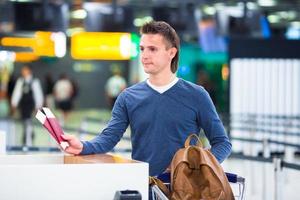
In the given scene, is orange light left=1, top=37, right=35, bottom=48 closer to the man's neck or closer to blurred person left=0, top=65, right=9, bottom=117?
blurred person left=0, top=65, right=9, bottom=117

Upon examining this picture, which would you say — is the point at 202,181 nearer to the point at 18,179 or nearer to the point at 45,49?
the point at 18,179

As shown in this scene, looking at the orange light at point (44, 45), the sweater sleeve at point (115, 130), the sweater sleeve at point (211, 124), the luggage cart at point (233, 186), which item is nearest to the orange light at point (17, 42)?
the orange light at point (44, 45)

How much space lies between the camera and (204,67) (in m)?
37.2

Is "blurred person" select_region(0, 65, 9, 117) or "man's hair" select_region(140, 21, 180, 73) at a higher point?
"man's hair" select_region(140, 21, 180, 73)

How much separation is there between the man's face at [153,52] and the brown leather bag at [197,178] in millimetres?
744

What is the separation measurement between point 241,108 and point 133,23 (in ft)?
10.7

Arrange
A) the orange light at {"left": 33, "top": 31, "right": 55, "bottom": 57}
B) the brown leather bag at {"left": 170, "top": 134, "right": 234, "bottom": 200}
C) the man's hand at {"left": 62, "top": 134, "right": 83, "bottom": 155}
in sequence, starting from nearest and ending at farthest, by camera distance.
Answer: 1. the brown leather bag at {"left": 170, "top": 134, "right": 234, "bottom": 200}
2. the man's hand at {"left": 62, "top": 134, "right": 83, "bottom": 155}
3. the orange light at {"left": 33, "top": 31, "right": 55, "bottom": 57}

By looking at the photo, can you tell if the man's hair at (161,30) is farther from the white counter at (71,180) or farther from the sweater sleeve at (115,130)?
the white counter at (71,180)

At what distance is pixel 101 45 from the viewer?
2562cm

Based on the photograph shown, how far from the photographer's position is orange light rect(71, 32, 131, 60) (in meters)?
25.2

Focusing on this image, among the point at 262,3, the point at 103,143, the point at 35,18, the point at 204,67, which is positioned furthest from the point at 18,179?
the point at 204,67

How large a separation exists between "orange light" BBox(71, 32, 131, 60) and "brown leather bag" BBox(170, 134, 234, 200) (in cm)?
2128

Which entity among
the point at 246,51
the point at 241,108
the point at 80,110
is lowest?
the point at 80,110

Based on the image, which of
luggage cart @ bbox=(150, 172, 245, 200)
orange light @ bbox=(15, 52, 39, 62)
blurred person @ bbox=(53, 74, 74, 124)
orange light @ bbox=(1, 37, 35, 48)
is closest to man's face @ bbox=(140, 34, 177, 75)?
luggage cart @ bbox=(150, 172, 245, 200)
